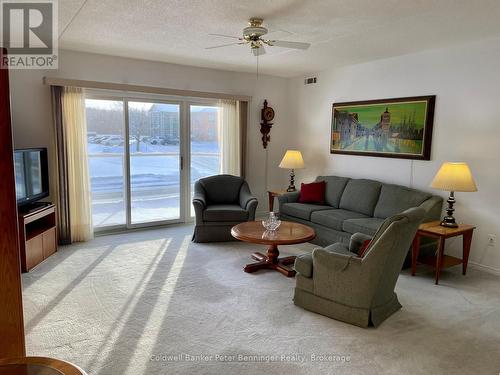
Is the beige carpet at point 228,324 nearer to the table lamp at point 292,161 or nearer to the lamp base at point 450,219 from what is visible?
the lamp base at point 450,219

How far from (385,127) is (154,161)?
341 centimetres

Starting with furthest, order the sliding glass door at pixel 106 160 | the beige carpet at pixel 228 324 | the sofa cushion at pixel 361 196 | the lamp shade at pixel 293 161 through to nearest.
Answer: the lamp shade at pixel 293 161, the sliding glass door at pixel 106 160, the sofa cushion at pixel 361 196, the beige carpet at pixel 228 324

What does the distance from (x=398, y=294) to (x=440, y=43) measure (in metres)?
2.83

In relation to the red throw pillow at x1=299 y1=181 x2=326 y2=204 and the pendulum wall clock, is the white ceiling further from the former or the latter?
the red throw pillow at x1=299 y1=181 x2=326 y2=204

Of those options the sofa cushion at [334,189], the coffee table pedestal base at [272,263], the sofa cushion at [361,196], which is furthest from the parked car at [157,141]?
the sofa cushion at [361,196]

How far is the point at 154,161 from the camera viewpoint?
5734mm

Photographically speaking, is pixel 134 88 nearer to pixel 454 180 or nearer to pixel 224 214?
pixel 224 214

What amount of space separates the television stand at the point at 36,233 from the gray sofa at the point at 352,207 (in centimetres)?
312

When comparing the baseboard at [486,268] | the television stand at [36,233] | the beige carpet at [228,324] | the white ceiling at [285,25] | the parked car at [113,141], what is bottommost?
the beige carpet at [228,324]

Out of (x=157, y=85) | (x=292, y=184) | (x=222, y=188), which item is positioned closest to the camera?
(x=157, y=85)

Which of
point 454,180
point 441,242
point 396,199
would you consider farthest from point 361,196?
point 441,242

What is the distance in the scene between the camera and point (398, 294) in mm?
3561

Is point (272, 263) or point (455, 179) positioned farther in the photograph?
point (272, 263)

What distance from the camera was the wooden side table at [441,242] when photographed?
3829 millimetres
